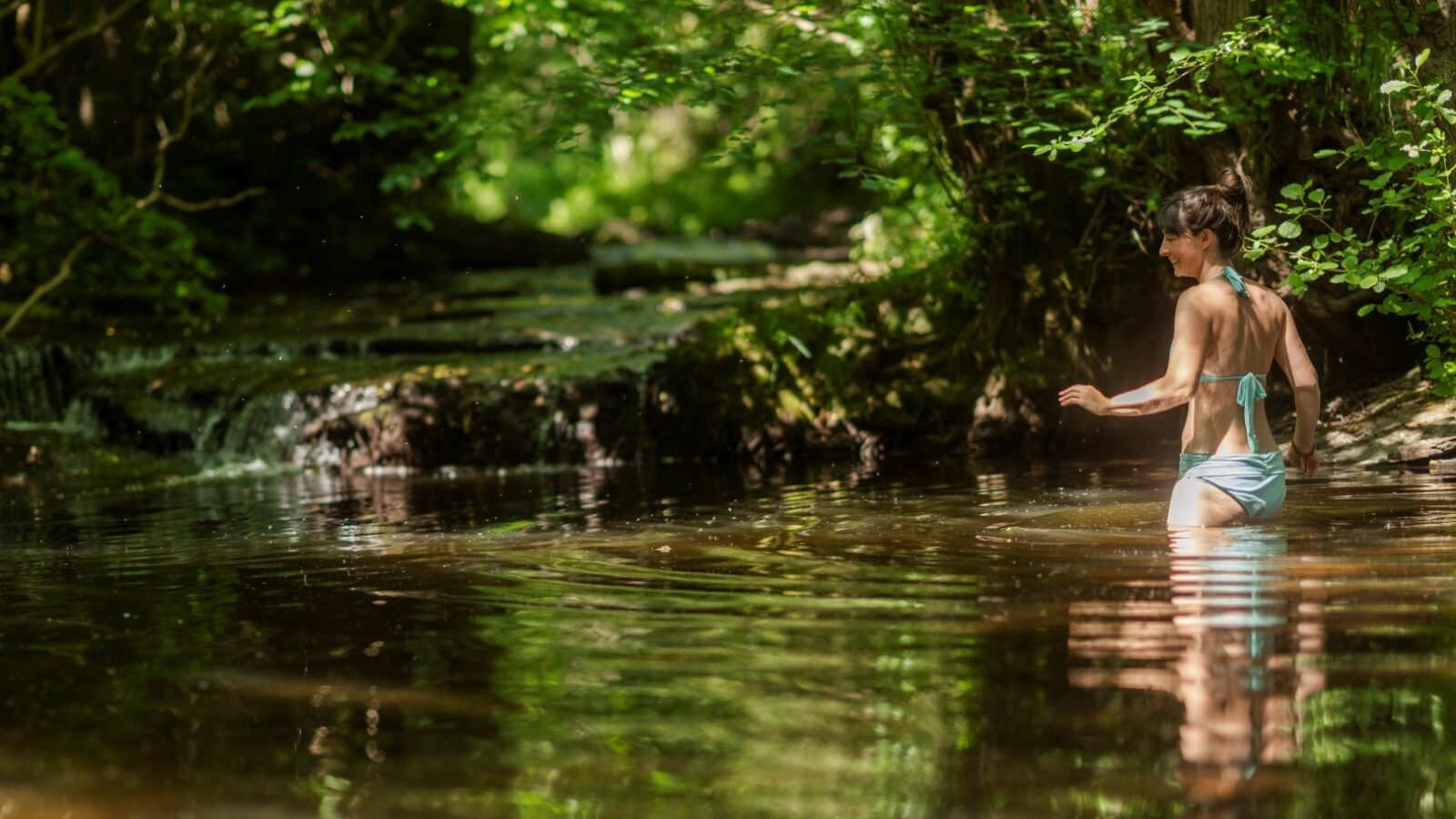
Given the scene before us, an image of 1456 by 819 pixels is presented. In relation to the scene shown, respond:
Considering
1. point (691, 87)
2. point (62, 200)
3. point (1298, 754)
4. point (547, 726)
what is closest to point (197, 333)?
point (62, 200)

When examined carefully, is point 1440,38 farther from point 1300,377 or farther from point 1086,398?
point 1086,398

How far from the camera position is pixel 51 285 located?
14.6 m

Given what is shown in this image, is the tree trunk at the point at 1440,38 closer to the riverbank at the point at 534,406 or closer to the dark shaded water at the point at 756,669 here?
the dark shaded water at the point at 756,669

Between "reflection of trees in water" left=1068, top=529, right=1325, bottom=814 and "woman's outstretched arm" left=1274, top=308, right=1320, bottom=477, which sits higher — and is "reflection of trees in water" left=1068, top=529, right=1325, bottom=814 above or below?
below

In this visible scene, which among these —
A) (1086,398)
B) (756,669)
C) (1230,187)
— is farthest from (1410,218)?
(756,669)

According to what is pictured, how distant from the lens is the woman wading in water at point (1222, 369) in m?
6.46

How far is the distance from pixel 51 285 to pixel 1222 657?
43.0ft

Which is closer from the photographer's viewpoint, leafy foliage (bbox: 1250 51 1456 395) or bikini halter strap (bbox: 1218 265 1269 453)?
bikini halter strap (bbox: 1218 265 1269 453)

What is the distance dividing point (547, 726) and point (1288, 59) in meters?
6.65

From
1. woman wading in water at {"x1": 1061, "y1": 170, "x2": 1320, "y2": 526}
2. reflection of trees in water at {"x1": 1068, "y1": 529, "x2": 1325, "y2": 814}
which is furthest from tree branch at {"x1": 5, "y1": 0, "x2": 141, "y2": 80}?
reflection of trees in water at {"x1": 1068, "y1": 529, "x2": 1325, "y2": 814}

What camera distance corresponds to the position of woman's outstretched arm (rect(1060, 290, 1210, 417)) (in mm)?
6164

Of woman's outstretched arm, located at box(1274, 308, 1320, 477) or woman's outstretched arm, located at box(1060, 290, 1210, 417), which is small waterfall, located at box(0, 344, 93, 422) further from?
woman's outstretched arm, located at box(1274, 308, 1320, 477)

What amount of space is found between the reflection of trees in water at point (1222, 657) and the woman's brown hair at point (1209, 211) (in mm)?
1390

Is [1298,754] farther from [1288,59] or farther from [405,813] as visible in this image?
[1288,59]
